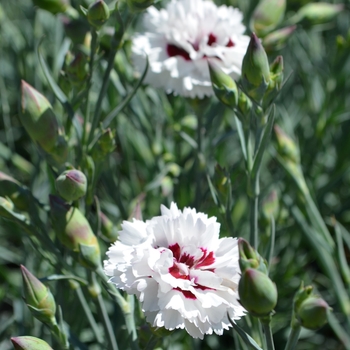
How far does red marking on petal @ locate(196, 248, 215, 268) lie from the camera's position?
72cm

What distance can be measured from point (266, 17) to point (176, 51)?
0.24m

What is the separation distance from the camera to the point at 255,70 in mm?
811

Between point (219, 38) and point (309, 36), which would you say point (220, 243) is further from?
point (309, 36)

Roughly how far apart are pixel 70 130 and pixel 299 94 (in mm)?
1165

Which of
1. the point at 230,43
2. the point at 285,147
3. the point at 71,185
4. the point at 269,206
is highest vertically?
the point at 230,43

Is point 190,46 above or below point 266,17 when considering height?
below

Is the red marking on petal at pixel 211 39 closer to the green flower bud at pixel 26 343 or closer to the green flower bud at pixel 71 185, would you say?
the green flower bud at pixel 71 185

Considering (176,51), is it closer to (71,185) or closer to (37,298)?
(71,185)

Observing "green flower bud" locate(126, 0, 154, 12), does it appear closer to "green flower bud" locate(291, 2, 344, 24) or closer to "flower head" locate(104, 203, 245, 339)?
"flower head" locate(104, 203, 245, 339)

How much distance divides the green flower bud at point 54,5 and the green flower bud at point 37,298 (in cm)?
58

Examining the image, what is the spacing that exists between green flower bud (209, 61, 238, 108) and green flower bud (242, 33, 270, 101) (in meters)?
0.04

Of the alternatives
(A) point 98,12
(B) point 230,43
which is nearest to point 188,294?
(A) point 98,12

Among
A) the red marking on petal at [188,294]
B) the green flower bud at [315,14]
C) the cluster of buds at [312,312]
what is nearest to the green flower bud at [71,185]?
the red marking on petal at [188,294]

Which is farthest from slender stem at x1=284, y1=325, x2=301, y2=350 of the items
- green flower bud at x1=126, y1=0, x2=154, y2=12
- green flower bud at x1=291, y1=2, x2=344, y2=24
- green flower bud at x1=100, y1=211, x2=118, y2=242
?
green flower bud at x1=291, y1=2, x2=344, y2=24
